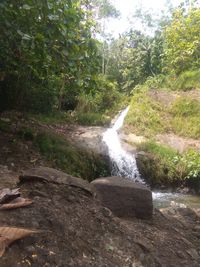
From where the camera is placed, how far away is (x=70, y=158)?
914 centimetres

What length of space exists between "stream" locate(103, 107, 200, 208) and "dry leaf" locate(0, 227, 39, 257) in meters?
6.14

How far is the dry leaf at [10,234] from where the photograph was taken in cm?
263

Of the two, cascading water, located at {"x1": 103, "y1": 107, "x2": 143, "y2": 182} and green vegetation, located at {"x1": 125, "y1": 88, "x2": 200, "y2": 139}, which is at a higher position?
green vegetation, located at {"x1": 125, "y1": 88, "x2": 200, "y2": 139}

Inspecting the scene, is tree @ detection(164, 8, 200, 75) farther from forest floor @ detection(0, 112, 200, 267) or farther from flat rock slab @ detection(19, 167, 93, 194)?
flat rock slab @ detection(19, 167, 93, 194)

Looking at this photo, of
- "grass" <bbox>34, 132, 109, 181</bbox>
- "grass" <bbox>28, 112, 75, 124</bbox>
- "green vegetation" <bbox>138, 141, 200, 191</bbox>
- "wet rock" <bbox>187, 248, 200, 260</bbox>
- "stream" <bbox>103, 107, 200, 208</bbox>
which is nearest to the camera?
"wet rock" <bbox>187, 248, 200, 260</bbox>

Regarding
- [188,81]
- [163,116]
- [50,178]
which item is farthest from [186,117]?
[50,178]

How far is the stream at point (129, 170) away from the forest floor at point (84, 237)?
172 inches

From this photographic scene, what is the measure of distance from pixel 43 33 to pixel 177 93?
1199 centimetres

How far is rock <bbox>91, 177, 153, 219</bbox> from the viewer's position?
4.52m

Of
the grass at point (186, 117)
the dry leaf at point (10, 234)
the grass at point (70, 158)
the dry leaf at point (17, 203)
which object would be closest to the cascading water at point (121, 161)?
the grass at point (70, 158)

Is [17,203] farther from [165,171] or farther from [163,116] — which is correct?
[163,116]

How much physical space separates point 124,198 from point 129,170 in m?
6.60

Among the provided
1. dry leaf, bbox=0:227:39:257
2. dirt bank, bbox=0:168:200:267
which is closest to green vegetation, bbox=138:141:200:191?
dirt bank, bbox=0:168:200:267

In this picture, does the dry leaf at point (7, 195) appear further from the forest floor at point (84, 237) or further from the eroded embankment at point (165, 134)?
the eroded embankment at point (165, 134)
